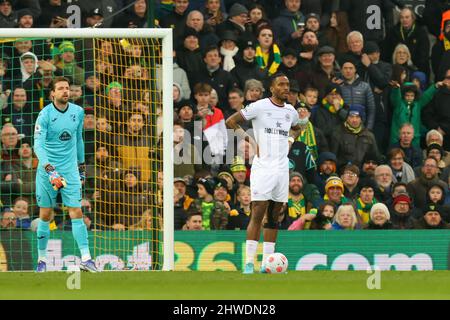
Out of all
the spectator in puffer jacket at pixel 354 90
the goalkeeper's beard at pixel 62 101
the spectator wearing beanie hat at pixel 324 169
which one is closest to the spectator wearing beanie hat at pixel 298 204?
the spectator wearing beanie hat at pixel 324 169

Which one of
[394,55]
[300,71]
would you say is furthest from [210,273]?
[394,55]

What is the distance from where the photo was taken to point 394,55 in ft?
70.9

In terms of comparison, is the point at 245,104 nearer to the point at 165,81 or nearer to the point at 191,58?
the point at 191,58

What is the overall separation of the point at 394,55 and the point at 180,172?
446 cm

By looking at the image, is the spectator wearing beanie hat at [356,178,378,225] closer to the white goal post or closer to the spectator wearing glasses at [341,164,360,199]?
the spectator wearing glasses at [341,164,360,199]

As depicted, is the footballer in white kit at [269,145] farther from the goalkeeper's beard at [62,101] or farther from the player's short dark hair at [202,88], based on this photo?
the player's short dark hair at [202,88]

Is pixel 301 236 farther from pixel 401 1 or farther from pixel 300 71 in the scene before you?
pixel 401 1

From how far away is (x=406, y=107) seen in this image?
21.1 meters

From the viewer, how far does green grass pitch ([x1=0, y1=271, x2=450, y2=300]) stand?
11.9 metres

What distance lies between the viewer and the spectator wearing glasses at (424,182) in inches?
797

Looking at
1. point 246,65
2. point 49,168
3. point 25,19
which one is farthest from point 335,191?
point 49,168

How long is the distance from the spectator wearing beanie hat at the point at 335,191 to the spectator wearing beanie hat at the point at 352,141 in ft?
2.95

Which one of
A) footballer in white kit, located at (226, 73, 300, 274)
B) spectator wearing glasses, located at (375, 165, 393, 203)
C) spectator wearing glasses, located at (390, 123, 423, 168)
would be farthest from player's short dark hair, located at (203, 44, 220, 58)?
footballer in white kit, located at (226, 73, 300, 274)

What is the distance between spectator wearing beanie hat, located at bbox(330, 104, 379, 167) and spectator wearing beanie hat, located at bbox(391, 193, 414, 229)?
108 centimetres
